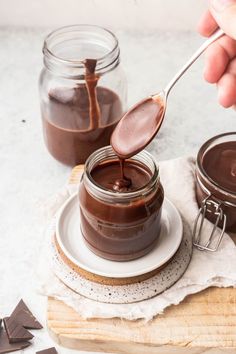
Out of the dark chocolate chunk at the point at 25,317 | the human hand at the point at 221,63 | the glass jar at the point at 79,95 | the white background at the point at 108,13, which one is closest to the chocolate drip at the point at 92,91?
the glass jar at the point at 79,95

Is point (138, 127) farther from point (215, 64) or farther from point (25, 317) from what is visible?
point (25, 317)

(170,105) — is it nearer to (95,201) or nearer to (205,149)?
(205,149)

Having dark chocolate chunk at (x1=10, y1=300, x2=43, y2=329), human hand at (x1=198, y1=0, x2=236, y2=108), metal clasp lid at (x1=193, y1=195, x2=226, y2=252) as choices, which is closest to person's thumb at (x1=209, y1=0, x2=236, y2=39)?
human hand at (x1=198, y1=0, x2=236, y2=108)

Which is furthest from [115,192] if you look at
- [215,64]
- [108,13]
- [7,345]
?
[108,13]

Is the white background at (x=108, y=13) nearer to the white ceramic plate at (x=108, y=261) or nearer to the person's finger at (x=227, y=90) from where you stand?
the person's finger at (x=227, y=90)

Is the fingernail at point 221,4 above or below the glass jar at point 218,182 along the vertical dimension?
above

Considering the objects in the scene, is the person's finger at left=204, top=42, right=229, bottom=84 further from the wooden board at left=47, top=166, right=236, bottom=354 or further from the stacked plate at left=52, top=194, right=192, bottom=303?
the wooden board at left=47, top=166, right=236, bottom=354
